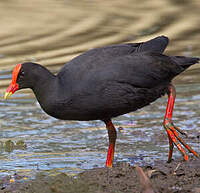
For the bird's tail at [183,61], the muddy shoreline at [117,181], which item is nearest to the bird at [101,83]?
the bird's tail at [183,61]

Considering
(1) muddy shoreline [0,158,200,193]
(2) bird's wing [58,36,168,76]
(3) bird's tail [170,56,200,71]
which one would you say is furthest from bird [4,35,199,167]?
(1) muddy shoreline [0,158,200,193]

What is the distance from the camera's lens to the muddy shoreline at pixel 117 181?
16.3 feet


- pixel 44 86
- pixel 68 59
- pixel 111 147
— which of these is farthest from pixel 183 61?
pixel 68 59

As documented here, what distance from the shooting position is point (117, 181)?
5387mm

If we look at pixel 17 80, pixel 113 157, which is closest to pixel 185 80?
pixel 113 157

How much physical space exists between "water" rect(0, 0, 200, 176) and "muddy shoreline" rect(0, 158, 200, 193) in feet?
1.73

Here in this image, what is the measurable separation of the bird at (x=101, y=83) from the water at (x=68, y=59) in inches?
29.8

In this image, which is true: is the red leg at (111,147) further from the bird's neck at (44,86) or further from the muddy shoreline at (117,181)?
the bird's neck at (44,86)

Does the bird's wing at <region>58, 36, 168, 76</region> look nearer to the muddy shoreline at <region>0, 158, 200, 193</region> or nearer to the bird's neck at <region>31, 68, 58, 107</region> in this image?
the bird's neck at <region>31, 68, 58, 107</region>

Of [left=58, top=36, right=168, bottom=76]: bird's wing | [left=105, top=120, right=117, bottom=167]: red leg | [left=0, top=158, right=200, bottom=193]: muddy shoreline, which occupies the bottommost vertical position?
[left=105, top=120, right=117, bottom=167]: red leg

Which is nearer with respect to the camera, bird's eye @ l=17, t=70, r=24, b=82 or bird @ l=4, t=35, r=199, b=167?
bird @ l=4, t=35, r=199, b=167

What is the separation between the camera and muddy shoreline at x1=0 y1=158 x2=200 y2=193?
4953 mm

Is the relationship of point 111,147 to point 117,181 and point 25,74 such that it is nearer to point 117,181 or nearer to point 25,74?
point 117,181

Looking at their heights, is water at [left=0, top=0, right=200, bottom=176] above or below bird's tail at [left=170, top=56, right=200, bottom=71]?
below
